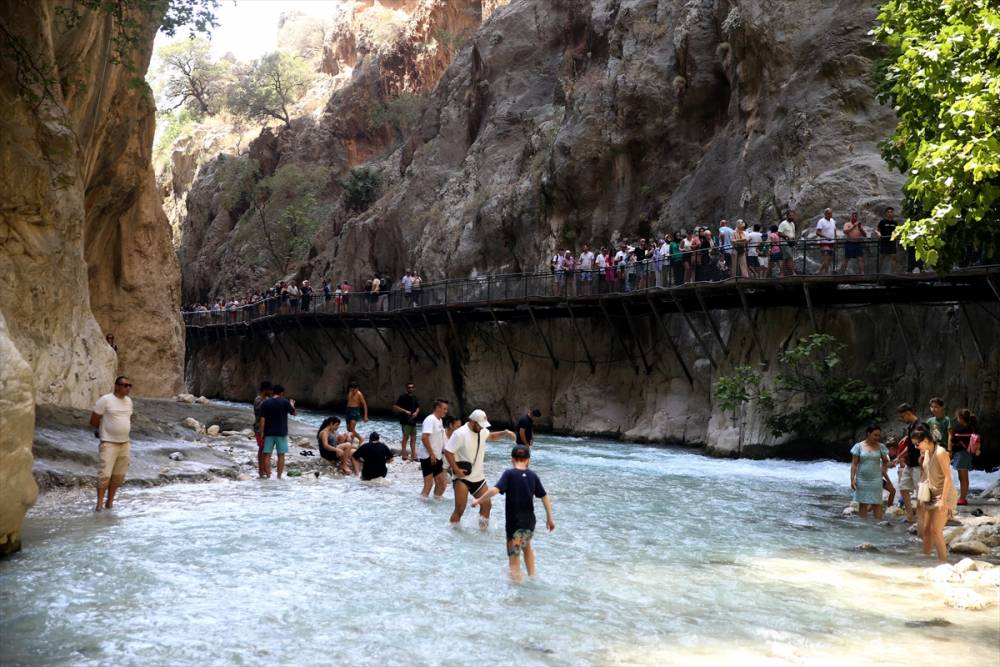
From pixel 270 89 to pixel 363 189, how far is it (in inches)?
850

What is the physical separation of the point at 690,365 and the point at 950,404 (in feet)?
30.5

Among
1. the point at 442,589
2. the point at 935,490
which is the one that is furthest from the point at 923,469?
the point at 442,589

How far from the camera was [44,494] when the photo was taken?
13.9 meters

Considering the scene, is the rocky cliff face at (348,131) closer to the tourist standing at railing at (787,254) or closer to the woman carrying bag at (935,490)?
the tourist standing at railing at (787,254)

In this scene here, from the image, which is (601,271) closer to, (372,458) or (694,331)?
(694,331)

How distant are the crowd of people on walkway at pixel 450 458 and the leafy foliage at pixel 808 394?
8.14 m

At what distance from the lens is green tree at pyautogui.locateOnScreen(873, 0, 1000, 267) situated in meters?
12.0

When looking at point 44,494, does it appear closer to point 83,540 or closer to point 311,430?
point 83,540

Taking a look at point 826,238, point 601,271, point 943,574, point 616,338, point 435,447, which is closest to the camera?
point 943,574

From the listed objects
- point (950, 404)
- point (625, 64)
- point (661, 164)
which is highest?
point (625, 64)

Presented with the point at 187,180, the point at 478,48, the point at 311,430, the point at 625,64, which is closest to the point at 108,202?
the point at 311,430

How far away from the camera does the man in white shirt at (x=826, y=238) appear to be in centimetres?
2220

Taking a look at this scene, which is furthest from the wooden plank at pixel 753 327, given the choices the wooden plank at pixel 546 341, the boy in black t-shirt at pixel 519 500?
the boy in black t-shirt at pixel 519 500

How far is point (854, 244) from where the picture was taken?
2175 cm
